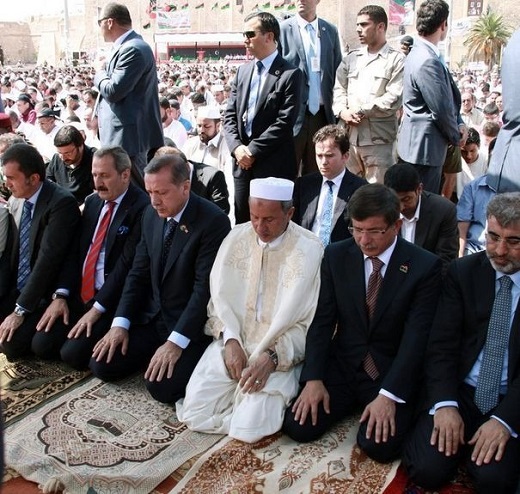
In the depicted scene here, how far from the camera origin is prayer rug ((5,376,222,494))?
9.14 ft

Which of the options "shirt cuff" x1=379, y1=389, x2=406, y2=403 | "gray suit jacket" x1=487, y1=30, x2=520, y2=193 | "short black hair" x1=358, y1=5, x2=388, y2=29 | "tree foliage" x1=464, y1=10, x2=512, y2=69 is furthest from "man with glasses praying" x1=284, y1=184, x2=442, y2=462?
"tree foliage" x1=464, y1=10, x2=512, y2=69

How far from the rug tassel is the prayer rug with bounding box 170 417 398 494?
20.2 inches

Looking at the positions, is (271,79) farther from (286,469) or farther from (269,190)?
(286,469)

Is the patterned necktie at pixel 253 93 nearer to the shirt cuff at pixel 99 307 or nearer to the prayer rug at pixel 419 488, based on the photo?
the shirt cuff at pixel 99 307

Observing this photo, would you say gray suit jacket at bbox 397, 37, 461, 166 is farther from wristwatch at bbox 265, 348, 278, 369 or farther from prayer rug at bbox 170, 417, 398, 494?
prayer rug at bbox 170, 417, 398, 494

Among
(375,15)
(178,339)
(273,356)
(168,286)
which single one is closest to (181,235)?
(168,286)

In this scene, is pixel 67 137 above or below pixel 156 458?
above

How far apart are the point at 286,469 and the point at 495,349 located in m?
1.07

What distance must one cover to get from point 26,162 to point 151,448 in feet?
6.87

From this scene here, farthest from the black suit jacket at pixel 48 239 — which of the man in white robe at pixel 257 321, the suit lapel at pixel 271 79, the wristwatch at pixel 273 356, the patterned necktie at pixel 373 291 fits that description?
the patterned necktie at pixel 373 291

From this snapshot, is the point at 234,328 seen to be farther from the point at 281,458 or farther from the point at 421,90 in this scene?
the point at 421,90

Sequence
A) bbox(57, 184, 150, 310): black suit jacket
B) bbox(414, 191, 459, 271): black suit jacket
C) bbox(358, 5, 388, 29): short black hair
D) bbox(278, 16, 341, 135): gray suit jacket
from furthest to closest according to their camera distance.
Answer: bbox(278, 16, 341, 135): gray suit jacket, bbox(358, 5, 388, 29): short black hair, bbox(57, 184, 150, 310): black suit jacket, bbox(414, 191, 459, 271): black suit jacket

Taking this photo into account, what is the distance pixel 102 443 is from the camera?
3.05 metres

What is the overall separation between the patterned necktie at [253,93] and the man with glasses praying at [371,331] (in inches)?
74.6
